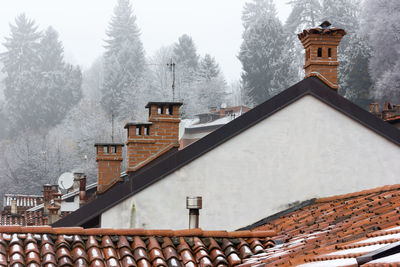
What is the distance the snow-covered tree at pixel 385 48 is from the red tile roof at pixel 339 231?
4189 centimetres

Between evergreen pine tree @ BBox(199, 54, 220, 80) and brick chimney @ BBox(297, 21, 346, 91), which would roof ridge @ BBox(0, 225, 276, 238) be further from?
evergreen pine tree @ BBox(199, 54, 220, 80)

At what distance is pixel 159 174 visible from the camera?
451 inches

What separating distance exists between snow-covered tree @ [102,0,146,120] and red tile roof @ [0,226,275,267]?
2821 inches

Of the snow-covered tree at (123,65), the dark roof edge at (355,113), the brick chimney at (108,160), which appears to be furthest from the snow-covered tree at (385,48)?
the dark roof edge at (355,113)

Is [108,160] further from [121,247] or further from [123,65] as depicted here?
A: [123,65]

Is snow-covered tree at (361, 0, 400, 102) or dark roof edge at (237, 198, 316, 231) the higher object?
snow-covered tree at (361, 0, 400, 102)

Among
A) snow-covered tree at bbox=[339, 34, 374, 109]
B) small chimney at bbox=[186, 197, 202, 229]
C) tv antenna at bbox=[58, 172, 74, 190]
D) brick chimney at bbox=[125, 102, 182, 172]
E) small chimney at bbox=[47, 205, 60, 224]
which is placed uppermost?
snow-covered tree at bbox=[339, 34, 374, 109]

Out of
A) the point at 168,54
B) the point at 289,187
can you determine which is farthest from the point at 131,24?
the point at 289,187

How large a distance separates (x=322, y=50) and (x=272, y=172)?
3.14m

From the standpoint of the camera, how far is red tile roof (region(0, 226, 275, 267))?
7066mm

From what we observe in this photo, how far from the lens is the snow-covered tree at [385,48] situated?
168ft

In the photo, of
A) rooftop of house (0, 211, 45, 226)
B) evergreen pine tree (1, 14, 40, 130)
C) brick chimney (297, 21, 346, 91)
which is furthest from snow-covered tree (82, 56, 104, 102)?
brick chimney (297, 21, 346, 91)

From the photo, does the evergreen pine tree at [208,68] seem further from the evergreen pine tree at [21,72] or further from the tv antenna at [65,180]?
the tv antenna at [65,180]

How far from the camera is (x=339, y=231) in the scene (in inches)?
291
